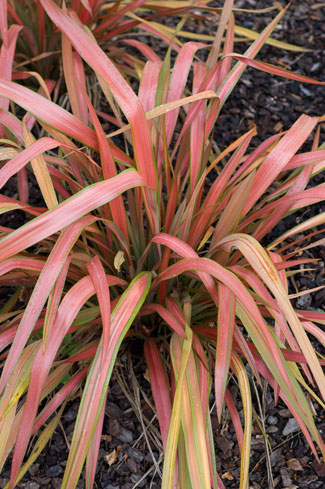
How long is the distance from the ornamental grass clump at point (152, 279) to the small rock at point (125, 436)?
0.13 metres

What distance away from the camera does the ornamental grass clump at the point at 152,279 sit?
0.88 m

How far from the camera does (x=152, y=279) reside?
1.12 m

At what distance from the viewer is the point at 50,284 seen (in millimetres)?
852

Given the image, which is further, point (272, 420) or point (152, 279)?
point (272, 420)

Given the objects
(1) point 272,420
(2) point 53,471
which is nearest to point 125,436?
(2) point 53,471

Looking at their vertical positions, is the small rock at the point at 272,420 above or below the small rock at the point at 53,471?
above

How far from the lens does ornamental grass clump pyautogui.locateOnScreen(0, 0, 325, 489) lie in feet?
2.89

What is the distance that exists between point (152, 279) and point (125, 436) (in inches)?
13.4

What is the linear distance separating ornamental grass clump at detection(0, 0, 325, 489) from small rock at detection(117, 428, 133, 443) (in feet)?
0.42

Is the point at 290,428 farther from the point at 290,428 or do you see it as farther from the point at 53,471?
the point at 53,471

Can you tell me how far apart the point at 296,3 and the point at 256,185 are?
131cm

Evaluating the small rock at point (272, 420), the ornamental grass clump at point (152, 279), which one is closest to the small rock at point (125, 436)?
the ornamental grass clump at point (152, 279)

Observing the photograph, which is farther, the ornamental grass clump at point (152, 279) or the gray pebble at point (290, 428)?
the gray pebble at point (290, 428)

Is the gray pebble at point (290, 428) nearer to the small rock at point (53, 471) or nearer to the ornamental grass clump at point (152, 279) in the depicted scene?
the ornamental grass clump at point (152, 279)
